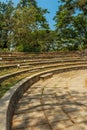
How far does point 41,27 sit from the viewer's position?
38.6 metres

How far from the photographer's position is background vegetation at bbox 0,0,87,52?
28.4 metres

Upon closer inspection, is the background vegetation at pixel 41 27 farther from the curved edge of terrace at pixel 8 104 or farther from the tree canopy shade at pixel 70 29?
the curved edge of terrace at pixel 8 104

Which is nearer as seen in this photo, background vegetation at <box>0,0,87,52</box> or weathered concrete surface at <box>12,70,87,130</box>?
weathered concrete surface at <box>12,70,87,130</box>

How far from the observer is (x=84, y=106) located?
265 inches

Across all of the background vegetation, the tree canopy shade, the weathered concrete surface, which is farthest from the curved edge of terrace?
the tree canopy shade

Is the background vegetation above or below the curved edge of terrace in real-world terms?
above

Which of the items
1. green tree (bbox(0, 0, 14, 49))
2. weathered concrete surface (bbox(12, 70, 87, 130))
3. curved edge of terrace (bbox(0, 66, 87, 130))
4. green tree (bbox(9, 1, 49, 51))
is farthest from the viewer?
green tree (bbox(0, 0, 14, 49))

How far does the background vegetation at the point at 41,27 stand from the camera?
28359 mm

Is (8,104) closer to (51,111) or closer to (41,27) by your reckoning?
(51,111)

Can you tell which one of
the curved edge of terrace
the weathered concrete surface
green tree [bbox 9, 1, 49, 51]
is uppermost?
green tree [bbox 9, 1, 49, 51]

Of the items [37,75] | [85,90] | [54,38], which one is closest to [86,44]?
[54,38]

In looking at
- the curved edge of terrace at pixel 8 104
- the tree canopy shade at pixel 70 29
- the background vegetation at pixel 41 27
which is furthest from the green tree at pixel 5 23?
the curved edge of terrace at pixel 8 104

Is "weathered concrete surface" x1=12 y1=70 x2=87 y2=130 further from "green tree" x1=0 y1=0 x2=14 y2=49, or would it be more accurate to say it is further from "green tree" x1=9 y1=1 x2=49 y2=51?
"green tree" x1=0 y1=0 x2=14 y2=49

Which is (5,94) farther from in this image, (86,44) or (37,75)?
(86,44)
